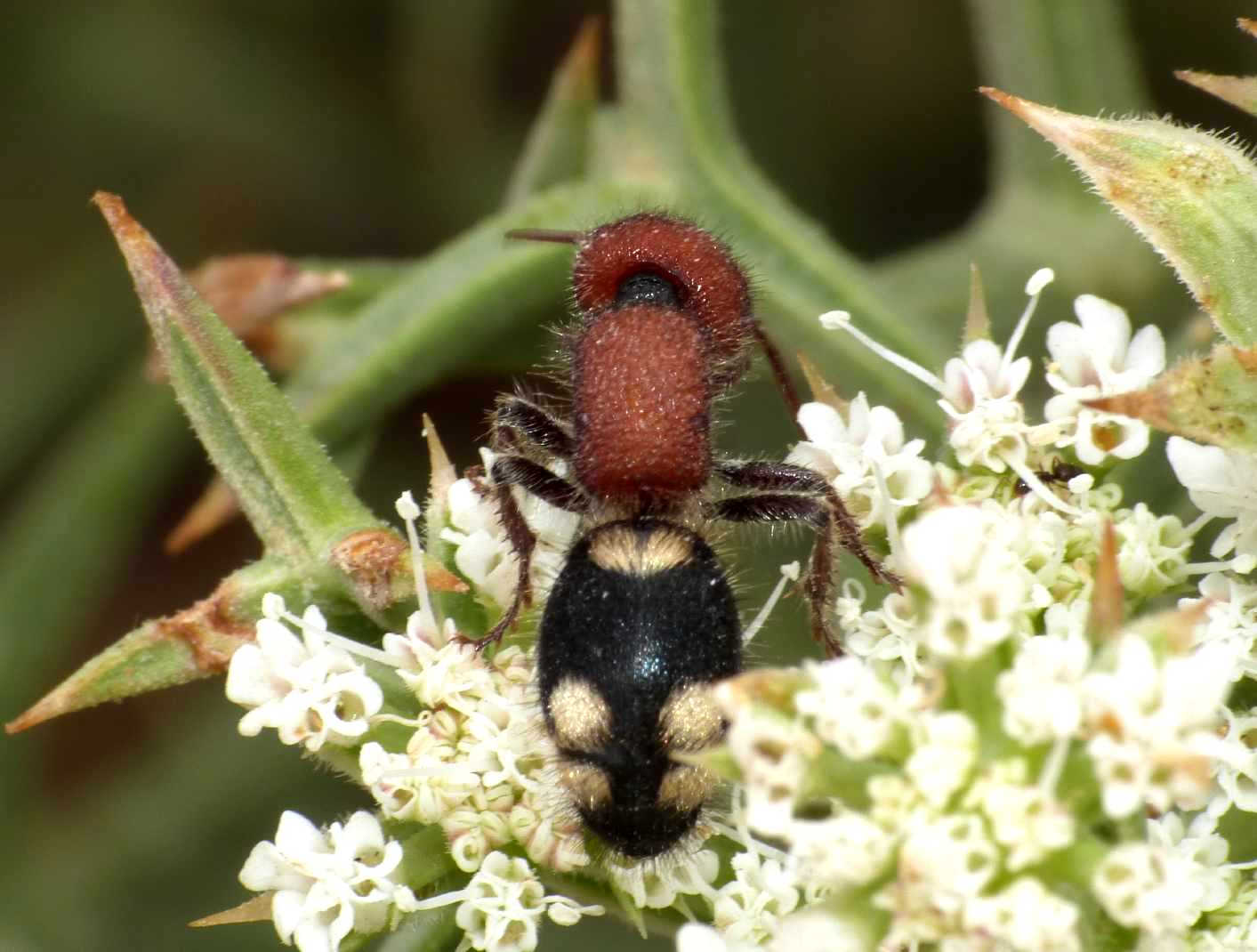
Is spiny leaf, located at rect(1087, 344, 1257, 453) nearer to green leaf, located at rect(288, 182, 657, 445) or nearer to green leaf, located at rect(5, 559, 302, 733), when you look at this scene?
green leaf, located at rect(5, 559, 302, 733)

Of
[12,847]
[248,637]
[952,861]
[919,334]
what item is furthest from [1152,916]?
[12,847]

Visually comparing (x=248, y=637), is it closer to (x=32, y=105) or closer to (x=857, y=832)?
(x=857, y=832)

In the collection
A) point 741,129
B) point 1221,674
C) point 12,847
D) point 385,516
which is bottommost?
point 12,847

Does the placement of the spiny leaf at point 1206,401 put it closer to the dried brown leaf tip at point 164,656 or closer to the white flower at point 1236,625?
the white flower at point 1236,625

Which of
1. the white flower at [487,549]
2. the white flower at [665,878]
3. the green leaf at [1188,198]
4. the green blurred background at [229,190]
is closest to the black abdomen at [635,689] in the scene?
the white flower at [665,878]

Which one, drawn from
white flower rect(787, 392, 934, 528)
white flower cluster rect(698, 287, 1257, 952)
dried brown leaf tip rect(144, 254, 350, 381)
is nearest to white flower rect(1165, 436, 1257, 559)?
white flower cluster rect(698, 287, 1257, 952)

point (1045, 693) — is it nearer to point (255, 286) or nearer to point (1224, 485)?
point (1224, 485)
